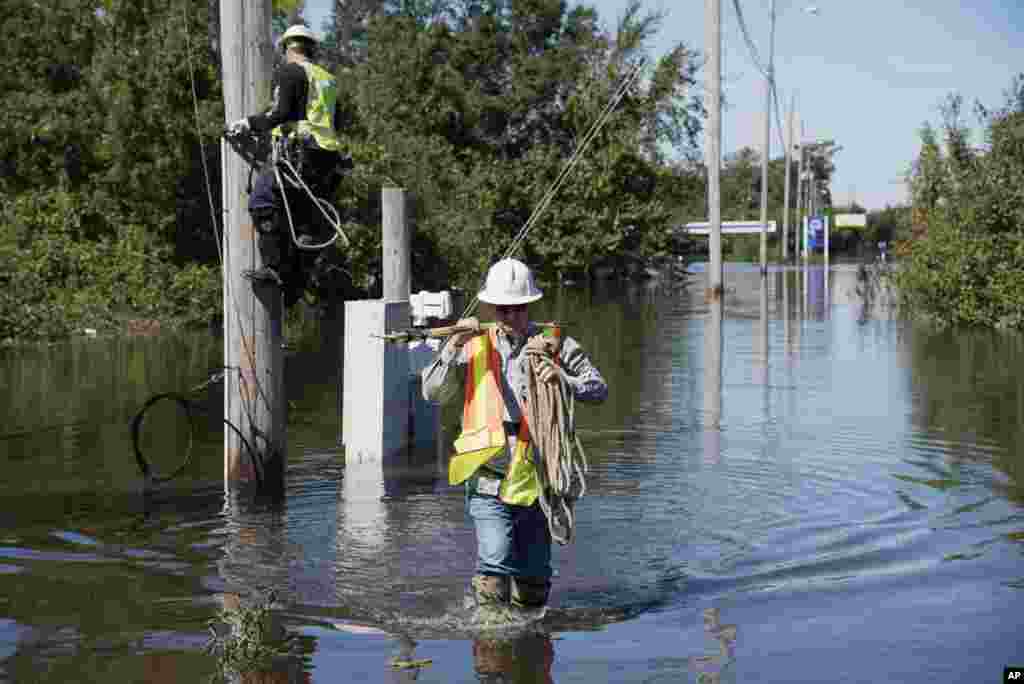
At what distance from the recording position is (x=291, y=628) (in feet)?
24.1

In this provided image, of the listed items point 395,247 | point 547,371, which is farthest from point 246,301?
point 395,247

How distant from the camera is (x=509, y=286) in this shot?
7309 millimetres

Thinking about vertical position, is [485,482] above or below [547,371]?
below

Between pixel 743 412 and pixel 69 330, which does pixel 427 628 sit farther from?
pixel 69 330

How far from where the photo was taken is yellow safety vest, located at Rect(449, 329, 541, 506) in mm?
7254

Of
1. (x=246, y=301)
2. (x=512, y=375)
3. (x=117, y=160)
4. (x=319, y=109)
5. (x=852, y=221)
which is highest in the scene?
(x=852, y=221)

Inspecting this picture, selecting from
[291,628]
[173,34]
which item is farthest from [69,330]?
[291,628]

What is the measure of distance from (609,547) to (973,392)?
376 inches

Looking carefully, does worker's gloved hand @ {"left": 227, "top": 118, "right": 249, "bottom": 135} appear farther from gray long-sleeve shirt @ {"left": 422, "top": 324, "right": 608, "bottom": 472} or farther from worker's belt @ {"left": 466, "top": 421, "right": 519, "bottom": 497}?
worker's belt @ {"left": 466, "top": 421, "right": 519, "bottom": 497}

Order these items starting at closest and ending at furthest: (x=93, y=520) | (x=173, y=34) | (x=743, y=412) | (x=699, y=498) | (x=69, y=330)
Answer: (x=93, y=520) → (x=699, y=498) → (x=743, y=412) → (x=69, y=330) → (x=173, y=34)

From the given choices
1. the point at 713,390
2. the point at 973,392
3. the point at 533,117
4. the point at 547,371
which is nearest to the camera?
the point at 547,371

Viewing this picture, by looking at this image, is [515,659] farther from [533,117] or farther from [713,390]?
[533,117]

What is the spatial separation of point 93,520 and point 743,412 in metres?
7.98

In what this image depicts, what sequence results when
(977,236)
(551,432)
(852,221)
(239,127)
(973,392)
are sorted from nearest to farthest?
(551,432) → (239,127) → (973,392) → (977,236) → (852,221)
